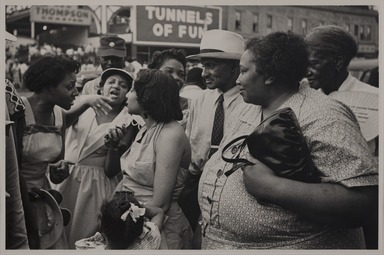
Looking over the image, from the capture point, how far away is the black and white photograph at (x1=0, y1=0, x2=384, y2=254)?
1.33m

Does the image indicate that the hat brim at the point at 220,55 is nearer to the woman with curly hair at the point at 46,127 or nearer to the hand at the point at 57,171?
the woman with curly hair at the point at 46,127

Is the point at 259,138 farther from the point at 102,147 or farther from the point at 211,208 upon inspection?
the point at 102,147

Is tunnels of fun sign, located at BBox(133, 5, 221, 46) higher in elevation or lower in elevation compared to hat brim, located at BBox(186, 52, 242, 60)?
higher

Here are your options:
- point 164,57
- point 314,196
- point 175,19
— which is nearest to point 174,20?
point 175,19

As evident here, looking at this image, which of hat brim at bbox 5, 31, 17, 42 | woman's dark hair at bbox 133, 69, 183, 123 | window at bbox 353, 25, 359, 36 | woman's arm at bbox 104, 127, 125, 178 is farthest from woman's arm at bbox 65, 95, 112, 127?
window at bbox 353, 25, 359, 36

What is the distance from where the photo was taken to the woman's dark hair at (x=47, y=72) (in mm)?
1810

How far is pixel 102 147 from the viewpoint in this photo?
192 centimetres

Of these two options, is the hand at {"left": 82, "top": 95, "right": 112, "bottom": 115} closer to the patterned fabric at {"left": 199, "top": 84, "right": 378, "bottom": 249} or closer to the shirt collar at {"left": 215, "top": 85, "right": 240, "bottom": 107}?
the shirt collar at {"left": 215, "top": 85, "right": 240, "bottom": 107}

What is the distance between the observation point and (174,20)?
1.91 metres

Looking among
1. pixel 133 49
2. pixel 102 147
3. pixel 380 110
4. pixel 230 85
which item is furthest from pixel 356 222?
pixel 133 49

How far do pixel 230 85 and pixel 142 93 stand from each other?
0.40 metres

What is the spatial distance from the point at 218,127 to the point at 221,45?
347 millimetres

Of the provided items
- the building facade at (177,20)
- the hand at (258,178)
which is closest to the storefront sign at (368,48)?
the building facade at (177,20)

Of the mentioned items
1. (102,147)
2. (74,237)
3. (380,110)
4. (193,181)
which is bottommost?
(74,237)
